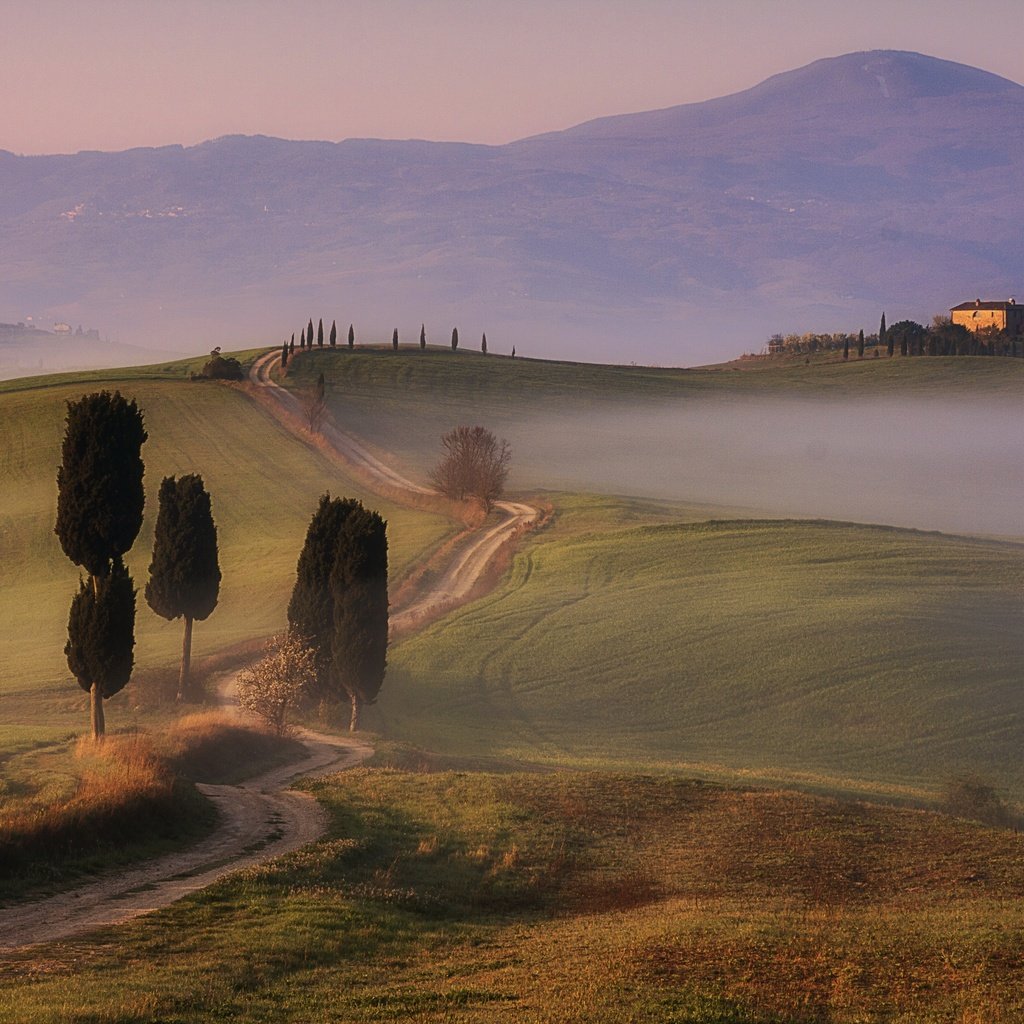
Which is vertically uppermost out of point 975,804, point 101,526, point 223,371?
point 223,371

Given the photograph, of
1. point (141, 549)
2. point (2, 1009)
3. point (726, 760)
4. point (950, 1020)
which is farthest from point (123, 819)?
point (141, 549)

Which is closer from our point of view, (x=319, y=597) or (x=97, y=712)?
(x=97, y=712)

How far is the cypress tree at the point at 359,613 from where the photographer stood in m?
61.9

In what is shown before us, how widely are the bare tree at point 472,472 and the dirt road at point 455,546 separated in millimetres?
1820

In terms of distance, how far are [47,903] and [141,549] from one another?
243 feet

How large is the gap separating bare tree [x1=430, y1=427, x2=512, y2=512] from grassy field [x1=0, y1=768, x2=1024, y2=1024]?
230 ft

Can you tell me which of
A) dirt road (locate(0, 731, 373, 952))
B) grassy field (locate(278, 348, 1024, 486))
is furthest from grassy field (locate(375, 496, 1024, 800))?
grassy field (locate(278, 348, 1024, 486))

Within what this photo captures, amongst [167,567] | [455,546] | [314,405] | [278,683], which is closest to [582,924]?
[278,683]

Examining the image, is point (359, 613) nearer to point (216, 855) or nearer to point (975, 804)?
point (975, 804)

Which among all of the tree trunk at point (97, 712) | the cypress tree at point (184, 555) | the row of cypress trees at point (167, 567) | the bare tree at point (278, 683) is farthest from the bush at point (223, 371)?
the tree trunk at point (97, 712)

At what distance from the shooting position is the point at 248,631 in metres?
78.4

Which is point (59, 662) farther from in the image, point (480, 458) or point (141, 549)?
point (480, 458)

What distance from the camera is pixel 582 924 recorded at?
29.0 meters

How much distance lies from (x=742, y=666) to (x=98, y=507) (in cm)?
3282
